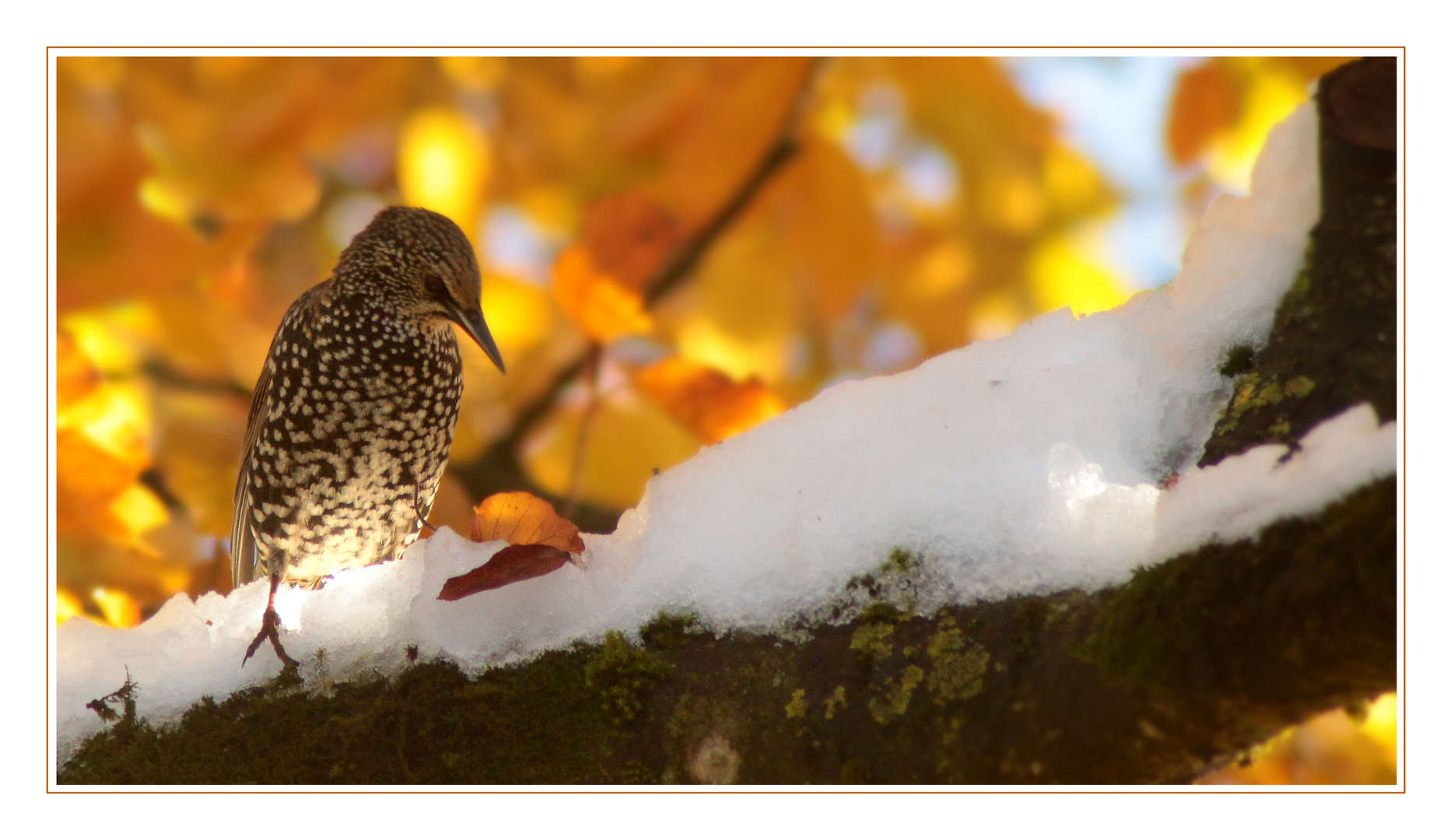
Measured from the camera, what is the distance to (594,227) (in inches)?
99.7

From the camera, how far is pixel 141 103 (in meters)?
1.90

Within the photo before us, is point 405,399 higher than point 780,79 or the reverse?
the reverse

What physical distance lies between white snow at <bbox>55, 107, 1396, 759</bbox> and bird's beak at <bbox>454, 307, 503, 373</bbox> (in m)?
0.45

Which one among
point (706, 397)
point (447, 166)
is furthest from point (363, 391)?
point (706, 397)

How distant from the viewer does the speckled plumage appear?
178 centimetres

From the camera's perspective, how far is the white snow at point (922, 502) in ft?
3.49

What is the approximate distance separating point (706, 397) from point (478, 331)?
3.15ft

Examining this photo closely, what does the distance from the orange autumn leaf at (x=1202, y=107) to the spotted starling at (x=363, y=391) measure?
52.9 inches

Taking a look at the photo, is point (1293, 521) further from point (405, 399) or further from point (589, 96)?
point (589, 96)

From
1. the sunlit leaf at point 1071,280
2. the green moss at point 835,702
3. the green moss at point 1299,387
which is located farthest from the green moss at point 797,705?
the sunlit leaf at point 1071,280

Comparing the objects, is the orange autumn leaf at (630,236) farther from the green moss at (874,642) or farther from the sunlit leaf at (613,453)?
the green moss at (874,642)
